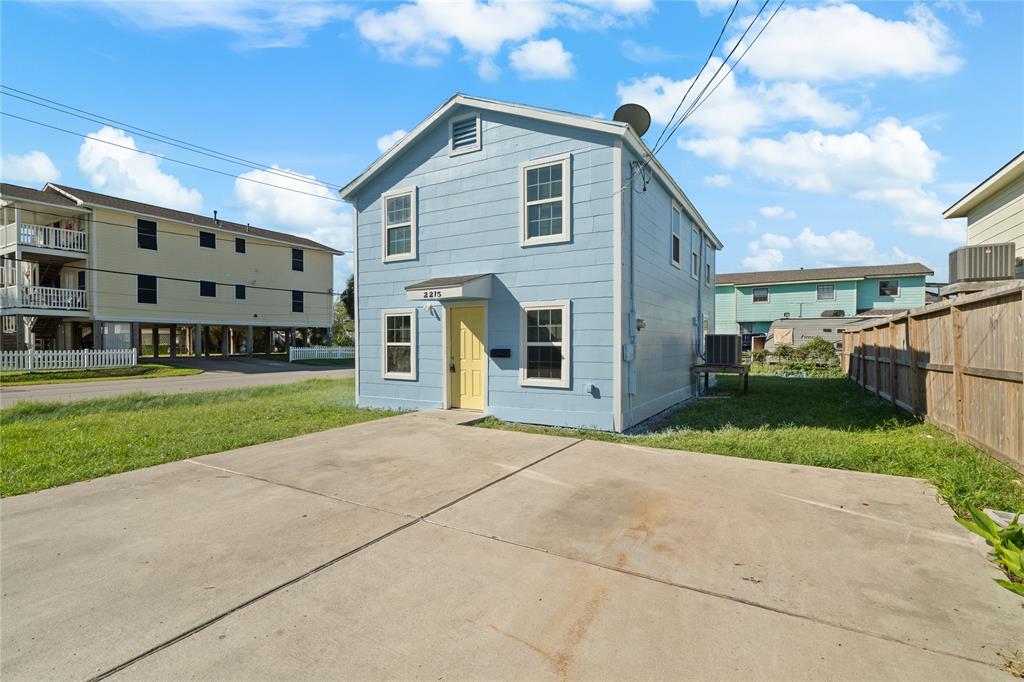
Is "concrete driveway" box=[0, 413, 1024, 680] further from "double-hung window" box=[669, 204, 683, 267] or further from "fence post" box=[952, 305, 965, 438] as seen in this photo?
"double-hung window" box=[669, 204, 683, 267]

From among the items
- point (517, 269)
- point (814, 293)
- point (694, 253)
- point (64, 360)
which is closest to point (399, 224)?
point (517, 269)

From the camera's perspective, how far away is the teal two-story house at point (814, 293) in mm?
32541

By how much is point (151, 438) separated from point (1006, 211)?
16248 millimetres

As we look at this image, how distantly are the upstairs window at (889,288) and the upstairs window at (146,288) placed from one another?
149 feet

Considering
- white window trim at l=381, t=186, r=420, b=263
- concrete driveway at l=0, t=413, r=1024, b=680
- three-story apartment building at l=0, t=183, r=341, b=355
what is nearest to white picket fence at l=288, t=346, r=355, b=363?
three-story apartment building at l=0, t=183, r=341, b=355

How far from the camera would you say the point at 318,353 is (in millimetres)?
33500

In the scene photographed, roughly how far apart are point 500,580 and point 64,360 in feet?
89.1

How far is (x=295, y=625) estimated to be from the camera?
2.85 meters

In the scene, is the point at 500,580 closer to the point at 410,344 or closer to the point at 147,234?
the point at 410,344

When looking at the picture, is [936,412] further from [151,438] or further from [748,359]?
[748,359]

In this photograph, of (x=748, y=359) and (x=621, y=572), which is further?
(x=748, y=359)

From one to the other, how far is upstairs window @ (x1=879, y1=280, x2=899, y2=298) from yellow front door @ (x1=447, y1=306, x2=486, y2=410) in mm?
34679

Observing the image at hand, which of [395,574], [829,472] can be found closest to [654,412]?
[829,472]

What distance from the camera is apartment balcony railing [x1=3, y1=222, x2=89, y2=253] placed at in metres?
23.6
